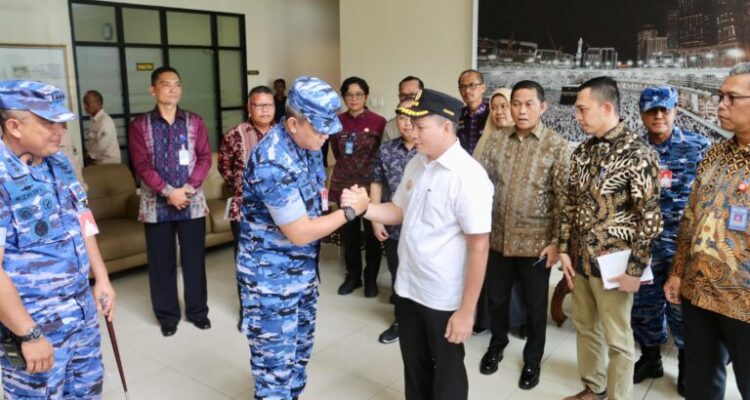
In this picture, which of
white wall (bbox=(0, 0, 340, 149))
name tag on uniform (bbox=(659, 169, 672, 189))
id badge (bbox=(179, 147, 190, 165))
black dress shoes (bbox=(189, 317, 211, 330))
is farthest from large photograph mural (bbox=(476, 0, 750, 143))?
white wall (bbox=(0, 0, 340, 149))

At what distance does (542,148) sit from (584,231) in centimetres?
55

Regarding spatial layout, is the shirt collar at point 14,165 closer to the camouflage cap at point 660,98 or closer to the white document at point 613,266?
the white document at point 613,266

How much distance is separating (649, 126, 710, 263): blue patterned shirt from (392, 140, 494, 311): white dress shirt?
53.8 inches

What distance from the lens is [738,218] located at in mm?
1879

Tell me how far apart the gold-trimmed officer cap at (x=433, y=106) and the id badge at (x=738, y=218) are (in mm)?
1016

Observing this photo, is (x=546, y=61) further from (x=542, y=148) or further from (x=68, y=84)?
(x=68, y=84)

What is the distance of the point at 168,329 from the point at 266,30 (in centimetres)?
657

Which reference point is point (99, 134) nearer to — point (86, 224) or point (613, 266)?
point (86, 224)

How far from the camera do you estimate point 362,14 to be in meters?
6.89

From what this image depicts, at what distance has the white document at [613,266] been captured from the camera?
2.35 meters

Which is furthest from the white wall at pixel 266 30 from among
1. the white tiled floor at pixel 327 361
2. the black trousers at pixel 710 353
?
the black trousers at pixel 710 353

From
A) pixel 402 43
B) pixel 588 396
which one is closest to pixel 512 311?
pixel 588 396

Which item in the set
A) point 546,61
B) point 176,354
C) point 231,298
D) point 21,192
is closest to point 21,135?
point 21,192

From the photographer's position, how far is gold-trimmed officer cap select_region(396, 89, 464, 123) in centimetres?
203
